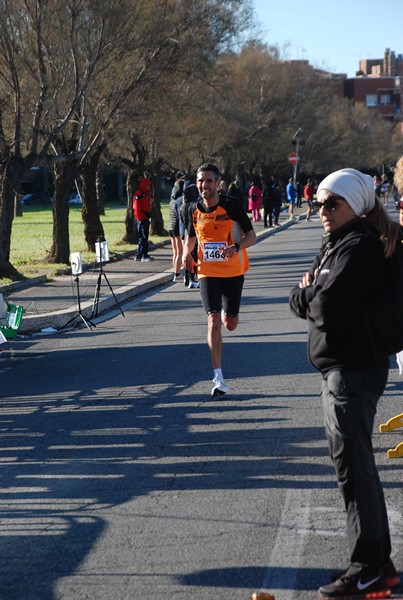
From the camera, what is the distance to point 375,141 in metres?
115

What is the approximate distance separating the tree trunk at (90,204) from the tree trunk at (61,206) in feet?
10.1

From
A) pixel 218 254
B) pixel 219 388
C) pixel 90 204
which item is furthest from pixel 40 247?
pixel 219 388

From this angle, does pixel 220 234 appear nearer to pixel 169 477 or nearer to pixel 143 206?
pixel 169 477

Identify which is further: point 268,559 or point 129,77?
point 129,77

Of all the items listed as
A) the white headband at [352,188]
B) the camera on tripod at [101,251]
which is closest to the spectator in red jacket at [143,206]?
the camera on tripod at [101,251]

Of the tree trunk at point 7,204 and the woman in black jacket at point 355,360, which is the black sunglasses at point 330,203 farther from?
the tree trunk at point 7,204

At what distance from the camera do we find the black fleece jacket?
4457 millimetres

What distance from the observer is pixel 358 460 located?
4.49 meters

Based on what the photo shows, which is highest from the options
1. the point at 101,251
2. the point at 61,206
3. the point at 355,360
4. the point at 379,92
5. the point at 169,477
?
the point at 379,92

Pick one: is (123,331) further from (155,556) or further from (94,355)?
(155,556)

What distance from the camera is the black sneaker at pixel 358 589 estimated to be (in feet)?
14.5

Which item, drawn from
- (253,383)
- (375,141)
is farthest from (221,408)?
(375,141)

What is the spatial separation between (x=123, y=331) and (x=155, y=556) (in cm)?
889

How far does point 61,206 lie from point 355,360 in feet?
68.2
